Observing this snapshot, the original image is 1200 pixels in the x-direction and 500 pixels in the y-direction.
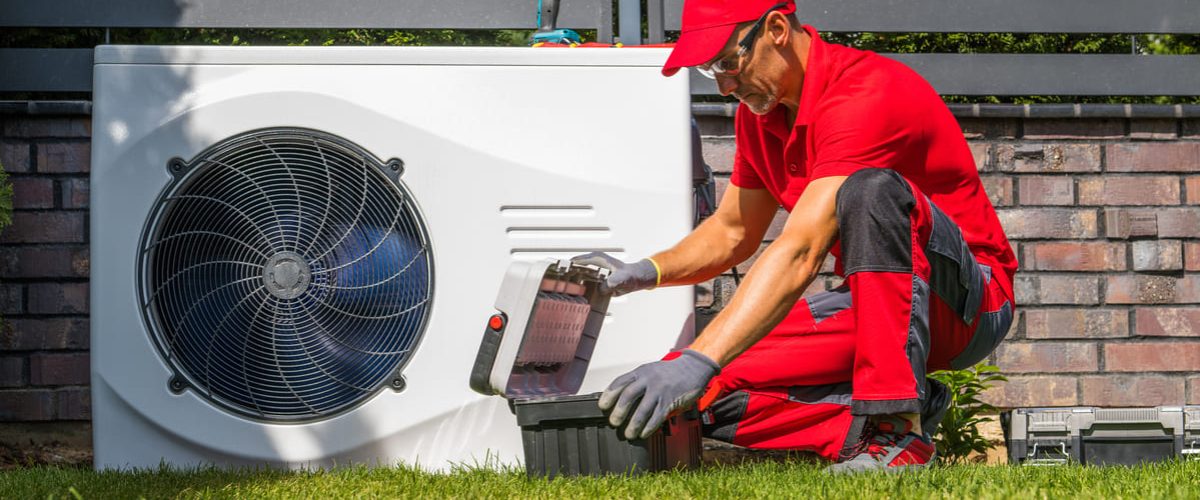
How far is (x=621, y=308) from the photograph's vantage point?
7.01 ft

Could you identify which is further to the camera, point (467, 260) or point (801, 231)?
point (467, 260)

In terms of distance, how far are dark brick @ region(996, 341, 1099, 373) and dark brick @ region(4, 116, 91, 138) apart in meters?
2.41

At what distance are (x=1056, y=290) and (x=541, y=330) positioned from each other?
161 centimetres

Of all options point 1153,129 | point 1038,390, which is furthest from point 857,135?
point 1153,129

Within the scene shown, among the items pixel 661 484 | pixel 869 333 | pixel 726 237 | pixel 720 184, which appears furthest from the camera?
pixel 720 184

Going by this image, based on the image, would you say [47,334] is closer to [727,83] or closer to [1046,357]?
[727,83]

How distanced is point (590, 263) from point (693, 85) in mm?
1043

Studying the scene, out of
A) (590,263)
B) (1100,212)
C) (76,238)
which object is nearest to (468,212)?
(590,263)

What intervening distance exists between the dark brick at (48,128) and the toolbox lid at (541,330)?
1.41 meters

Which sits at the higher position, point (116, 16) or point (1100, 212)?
point (116, 16)

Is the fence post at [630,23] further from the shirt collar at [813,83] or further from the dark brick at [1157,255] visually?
the dark brick at [1157,255]

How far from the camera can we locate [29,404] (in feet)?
9.38

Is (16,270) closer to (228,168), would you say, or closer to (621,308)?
(228,168)

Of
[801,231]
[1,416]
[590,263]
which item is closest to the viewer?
[801,231]
